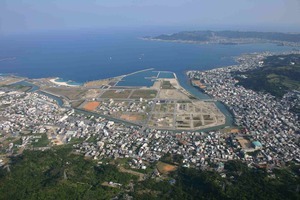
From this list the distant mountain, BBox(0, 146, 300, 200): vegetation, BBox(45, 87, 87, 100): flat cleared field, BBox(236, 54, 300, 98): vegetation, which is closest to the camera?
BBox(0, 146, 300, 200): vegetation

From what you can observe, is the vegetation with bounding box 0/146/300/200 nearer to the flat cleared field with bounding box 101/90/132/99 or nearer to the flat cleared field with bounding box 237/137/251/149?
the flat cleared field with bounding box 237/137/251/149

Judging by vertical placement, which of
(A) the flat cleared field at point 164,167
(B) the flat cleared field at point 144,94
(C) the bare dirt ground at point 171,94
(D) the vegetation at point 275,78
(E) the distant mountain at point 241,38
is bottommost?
(A) the flat cleared field at point 164,167

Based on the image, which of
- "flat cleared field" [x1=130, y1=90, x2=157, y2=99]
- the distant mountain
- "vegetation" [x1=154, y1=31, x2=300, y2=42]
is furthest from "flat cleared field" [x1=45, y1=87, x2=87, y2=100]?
"vegetation" [x1=154, y1=31, x2=300, y2=42]

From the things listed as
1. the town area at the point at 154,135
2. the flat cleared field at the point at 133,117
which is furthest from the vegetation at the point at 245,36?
the flat cleared field at the point at 133,117

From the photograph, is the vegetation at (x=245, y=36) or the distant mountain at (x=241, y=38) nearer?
the distant mountain at (x=241, y=38)

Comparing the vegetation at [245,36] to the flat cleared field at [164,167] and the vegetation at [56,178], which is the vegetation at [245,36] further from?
the vegetation at [56,178]
